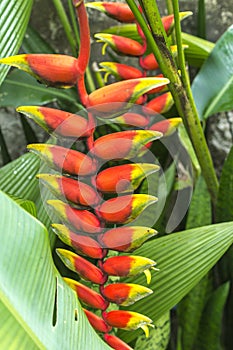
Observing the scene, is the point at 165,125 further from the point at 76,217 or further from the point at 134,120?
the point at 76,217

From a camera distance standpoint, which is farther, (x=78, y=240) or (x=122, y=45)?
(x=122, y=45)

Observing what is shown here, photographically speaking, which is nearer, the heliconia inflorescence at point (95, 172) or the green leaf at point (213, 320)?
the heliconia inflorescence at point (95, 172)

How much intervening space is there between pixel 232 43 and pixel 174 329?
523mm

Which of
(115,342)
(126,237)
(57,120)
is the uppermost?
(57,120)

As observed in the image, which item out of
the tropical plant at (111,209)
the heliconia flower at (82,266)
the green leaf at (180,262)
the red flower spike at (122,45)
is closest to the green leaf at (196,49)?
the tropical plant at (111,209)

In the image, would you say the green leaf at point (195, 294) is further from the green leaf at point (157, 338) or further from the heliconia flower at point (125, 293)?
the heliconia flower at point (125, 293)

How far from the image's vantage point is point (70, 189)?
50 centimetres

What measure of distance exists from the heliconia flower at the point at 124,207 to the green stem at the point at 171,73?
172 mm

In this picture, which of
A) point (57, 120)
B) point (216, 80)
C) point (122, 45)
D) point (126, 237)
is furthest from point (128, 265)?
point (216, 80)

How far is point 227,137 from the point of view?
1.02 meters

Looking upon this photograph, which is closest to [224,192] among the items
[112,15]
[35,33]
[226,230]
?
[226,230]

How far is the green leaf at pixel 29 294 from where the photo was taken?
40cm

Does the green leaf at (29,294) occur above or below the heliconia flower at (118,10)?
below

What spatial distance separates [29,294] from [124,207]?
0.12m
